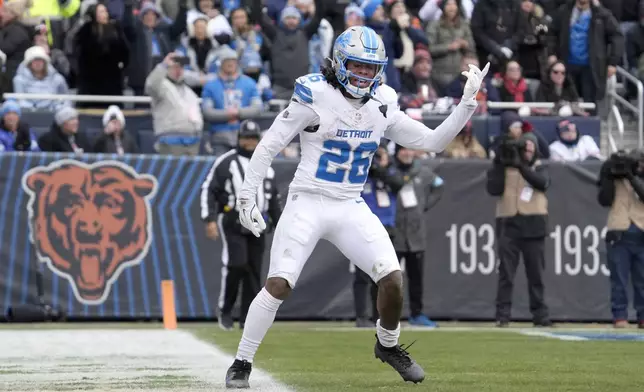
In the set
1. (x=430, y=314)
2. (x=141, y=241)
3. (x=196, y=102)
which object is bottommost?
(x=430, y=314)

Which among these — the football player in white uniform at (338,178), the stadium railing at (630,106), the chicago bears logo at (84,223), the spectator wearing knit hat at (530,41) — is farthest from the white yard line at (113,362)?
the spectator wearing knit hat at (530,41)

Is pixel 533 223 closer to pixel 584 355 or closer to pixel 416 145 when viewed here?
pixel 584 355

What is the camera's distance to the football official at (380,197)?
14.5 metres

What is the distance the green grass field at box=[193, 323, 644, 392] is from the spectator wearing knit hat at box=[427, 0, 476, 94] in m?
5.91

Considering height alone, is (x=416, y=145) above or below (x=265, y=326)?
above

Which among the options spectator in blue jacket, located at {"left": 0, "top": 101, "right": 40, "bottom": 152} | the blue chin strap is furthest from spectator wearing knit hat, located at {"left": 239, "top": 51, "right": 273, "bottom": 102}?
the blue chin strap

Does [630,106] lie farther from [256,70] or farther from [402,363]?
[402,363]

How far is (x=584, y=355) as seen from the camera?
1034 centimetres

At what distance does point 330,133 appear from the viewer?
27.2 ft

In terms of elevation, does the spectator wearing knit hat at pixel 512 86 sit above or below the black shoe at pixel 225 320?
above

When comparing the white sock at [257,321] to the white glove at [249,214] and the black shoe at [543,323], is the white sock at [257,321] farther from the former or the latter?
the black shoe at [543,323]

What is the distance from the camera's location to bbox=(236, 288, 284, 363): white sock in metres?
7.98

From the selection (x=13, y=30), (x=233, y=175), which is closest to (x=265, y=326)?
(x=233, y=175)

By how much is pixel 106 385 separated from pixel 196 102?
8.82 metres
